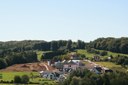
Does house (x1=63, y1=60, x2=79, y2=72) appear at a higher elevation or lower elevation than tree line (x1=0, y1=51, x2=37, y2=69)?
lower

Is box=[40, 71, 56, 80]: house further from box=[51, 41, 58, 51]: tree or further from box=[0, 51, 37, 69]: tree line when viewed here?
box=[51, 41, 58, 51]: tree

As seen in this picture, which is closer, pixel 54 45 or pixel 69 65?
pixel 69 65

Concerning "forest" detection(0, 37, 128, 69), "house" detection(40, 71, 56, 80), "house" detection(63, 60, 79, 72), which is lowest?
"house" detection(40, 71, 56, 80)

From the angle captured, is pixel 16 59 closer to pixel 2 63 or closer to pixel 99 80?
pixel 2 63

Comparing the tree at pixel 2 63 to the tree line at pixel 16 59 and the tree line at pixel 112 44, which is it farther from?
the tree line at pixel 112 44

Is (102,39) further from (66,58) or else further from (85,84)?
(85,84)

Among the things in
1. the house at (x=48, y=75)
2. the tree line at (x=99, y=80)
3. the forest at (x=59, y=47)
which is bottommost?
the house at (x=48, y=75)

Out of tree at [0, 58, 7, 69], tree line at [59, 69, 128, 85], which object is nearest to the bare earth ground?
tree at [0, 58, 7, 69]

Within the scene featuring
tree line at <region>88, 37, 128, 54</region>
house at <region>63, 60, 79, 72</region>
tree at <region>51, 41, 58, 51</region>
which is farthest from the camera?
tree at <region>51, 41, 58, 51</region>

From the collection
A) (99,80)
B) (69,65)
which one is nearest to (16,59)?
(69,65)

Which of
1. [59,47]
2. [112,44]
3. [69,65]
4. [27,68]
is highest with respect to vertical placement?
[112,44]

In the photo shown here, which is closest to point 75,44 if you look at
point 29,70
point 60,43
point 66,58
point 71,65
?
point 60,43

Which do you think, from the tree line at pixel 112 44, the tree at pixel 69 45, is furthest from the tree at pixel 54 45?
the tree line at pixel 112 44
